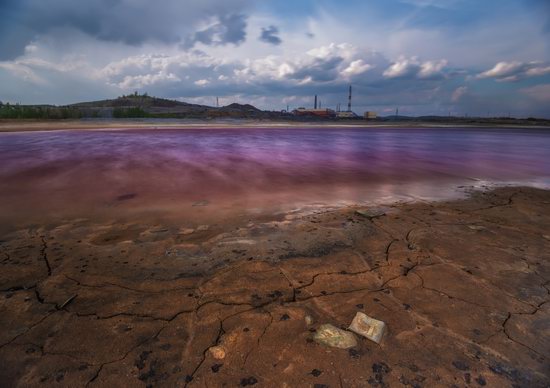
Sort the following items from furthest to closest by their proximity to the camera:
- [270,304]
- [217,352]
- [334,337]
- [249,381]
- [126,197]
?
1. [126,197]
2. [270,304]
3. [334,337]
4. [217,352]
5. [249,381]

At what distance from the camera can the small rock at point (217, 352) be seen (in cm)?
213

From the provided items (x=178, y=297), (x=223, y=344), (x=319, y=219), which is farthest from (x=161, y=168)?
(x=223, y=344)

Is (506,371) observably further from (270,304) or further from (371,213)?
(371,213)

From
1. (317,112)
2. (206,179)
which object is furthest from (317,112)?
(206,179)

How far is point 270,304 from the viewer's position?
2.72 meters

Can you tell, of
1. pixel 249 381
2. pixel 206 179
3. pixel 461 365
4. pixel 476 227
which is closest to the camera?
pixel 249 381

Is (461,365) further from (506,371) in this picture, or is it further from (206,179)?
(206,179)

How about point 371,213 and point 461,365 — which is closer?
point 461,365

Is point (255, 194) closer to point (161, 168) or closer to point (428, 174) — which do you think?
point (161, 168)

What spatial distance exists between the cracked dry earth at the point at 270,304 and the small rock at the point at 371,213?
489 mm

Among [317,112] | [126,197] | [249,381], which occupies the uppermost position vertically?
[317,112]

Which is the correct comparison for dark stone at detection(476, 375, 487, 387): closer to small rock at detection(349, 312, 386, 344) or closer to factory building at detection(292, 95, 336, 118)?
small rock at detection(349, 312, 386, 344)

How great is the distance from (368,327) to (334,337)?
11.7 inches

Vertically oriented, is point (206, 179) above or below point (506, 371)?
above
